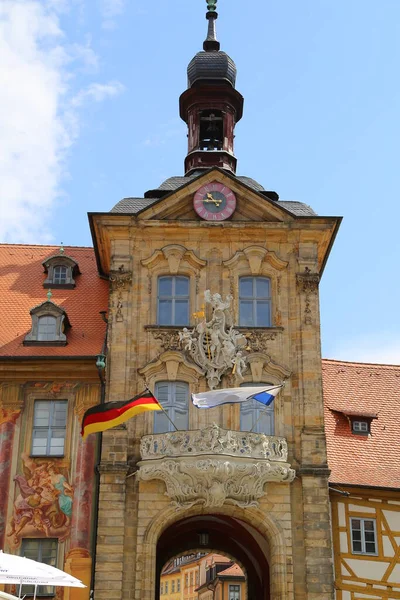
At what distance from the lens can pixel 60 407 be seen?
27.5m

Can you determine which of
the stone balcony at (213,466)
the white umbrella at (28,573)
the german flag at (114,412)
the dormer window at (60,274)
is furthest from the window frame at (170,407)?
the white umbrella at (28,573)

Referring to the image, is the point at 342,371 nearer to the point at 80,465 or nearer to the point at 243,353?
the point at 243,353

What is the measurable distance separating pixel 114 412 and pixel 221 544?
33.2ft

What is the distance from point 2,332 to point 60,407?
10.6 feet

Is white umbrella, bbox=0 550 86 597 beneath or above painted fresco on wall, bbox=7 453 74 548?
beneath

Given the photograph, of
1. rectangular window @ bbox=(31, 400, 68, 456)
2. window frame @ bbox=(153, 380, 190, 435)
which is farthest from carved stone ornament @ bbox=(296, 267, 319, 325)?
rectangular window @ bbox=(31, 400, 68, 456)

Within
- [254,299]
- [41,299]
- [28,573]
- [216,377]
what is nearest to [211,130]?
[254,299]

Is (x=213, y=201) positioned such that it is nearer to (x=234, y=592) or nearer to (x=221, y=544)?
(x=221, y=544)

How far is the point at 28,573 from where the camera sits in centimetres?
1858

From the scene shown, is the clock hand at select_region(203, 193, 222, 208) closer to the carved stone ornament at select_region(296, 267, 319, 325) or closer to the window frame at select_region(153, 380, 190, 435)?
the carved stone ornament at select_region(296, 267, 319, 325)

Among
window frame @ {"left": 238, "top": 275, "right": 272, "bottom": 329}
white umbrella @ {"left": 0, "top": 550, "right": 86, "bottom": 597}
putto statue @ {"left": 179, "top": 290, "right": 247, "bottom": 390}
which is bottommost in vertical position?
white umbrella @ {"left": 0, "top": 550, "right": 86, "bottom": 597}

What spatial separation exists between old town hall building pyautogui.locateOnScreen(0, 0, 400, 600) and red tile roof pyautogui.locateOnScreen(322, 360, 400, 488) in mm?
86

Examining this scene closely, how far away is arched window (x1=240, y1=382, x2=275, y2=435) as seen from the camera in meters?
26.9

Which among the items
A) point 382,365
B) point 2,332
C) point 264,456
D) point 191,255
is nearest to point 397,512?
point 264,456
